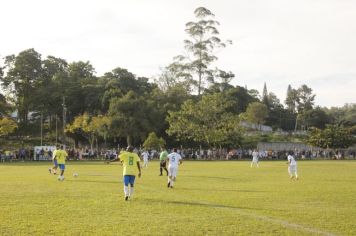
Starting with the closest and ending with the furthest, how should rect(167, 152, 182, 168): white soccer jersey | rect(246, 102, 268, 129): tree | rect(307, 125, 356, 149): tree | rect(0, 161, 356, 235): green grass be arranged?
rect(0, 161, 356, 235): green grass → rect(167, 152, 182, 168): white soccer jersey → rect(307, 125, 356, 149): tree → rect(246, 102, 268, 129): tree

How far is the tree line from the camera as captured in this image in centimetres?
6462

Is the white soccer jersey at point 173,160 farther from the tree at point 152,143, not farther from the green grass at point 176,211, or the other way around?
the tree at point 152,143

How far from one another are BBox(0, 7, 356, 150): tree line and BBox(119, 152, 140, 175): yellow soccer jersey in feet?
143

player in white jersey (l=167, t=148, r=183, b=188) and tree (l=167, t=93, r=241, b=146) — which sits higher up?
tree (l=167, t=93, r=241, b=146)

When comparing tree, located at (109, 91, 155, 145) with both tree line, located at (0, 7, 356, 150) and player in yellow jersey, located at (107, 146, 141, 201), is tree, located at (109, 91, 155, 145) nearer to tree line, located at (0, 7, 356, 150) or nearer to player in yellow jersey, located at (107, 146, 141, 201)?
tree line, located at (0, 7, 356, 150)

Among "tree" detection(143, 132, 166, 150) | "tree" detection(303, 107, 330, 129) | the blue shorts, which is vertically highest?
"tree" detection(303, 107, 330, 129)

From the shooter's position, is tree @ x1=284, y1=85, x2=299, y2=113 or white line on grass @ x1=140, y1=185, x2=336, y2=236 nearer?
white line on grass @ x1=140, y1=185, x2=336, y2=236

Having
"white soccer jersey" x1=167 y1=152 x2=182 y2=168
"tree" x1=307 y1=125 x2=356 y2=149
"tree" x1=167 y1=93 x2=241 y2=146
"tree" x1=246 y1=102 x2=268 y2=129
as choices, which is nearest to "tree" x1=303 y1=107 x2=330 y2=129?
"tree" x1=246 y1=102 x2=268 y2=129

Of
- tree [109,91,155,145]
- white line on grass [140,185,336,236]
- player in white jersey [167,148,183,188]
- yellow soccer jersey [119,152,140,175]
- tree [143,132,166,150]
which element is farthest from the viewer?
tree [109,91,155,145]

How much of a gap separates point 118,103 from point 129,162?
4727cm

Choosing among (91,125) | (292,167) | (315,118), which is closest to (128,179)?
(292,167)

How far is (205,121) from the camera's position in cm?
6694

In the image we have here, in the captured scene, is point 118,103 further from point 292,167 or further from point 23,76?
point 292,167

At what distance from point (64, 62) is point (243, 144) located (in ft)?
104
